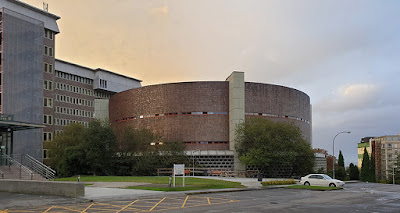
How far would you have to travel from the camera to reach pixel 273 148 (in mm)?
55125

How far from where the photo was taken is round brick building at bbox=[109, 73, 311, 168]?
6631 cm

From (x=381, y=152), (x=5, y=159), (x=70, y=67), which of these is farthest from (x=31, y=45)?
(x=381, y=152)

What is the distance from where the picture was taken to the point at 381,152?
480 feet

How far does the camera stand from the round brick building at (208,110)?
6631 cm

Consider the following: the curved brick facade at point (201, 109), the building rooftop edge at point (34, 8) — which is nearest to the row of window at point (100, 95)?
the building rooftop edge at point (34, 8)

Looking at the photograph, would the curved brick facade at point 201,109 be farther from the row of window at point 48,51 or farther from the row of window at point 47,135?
the row of window at point 47,135

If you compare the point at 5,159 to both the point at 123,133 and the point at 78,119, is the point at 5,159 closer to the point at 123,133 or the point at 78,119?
the point at 123,133

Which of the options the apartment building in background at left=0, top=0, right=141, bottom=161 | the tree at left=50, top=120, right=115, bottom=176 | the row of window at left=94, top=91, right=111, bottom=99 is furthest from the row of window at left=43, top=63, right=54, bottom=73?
the tree at left=50, top=120, right=115, bottom=176

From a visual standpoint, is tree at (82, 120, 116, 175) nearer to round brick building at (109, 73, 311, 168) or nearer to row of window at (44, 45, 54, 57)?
round brick building at (109, 73, 311, 168)

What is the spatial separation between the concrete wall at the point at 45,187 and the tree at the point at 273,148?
3416cm

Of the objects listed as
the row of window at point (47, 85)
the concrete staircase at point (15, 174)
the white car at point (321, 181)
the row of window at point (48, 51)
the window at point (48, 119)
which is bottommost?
the white car at point (321, 181)

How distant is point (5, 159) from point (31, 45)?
42.8 meters

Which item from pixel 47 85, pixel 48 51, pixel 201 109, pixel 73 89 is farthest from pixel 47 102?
pixel 201 109

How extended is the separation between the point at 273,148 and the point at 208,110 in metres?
16.3
